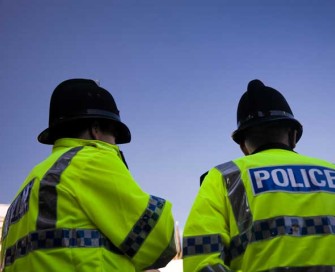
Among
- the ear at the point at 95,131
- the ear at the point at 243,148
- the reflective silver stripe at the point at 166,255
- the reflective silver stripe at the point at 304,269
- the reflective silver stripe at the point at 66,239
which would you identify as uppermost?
the ear at the point at 95,131

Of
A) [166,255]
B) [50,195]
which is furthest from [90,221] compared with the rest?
[166,255]

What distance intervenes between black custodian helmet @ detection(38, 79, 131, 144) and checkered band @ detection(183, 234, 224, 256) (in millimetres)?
960

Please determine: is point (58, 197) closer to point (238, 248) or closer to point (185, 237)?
point (185, 237)

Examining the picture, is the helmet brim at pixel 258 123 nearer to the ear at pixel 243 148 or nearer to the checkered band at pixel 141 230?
the ear at pixel 243 148

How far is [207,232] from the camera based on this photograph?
7.78 feet

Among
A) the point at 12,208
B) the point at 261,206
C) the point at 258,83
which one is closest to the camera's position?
the point at 261,206

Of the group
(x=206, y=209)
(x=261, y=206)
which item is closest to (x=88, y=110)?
(x=206, y=209)

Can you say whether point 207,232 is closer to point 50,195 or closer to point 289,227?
point 289,227

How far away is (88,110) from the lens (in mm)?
2715

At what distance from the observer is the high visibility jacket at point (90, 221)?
2.15 meters

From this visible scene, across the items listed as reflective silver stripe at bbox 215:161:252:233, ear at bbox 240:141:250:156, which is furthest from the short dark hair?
reflective silver stripe at bbox 215:161:252:233

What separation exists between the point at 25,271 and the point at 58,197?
421mm

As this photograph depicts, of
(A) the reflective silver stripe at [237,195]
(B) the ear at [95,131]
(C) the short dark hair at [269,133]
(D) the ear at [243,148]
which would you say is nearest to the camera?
(A) the reflective silver stripe at [237,195]

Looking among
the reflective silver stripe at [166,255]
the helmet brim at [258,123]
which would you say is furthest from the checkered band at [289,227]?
the helmet brim at [258,123]
